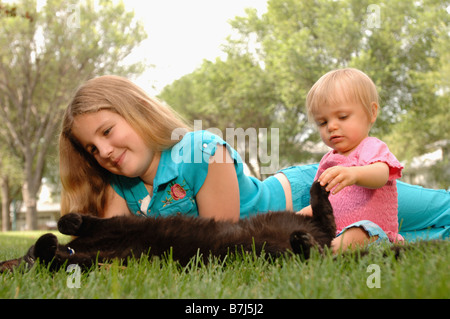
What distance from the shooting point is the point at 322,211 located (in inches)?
86.7

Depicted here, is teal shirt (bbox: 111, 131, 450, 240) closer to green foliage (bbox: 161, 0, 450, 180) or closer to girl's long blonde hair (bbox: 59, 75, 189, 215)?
girl's long blonde hair (bbox: 59, 75, 189, 215)

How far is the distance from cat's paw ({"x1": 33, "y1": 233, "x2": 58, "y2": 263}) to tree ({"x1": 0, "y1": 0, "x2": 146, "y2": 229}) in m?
14.5

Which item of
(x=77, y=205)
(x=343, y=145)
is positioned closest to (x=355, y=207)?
(x=343, y=145)

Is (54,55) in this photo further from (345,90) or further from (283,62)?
(345,90)

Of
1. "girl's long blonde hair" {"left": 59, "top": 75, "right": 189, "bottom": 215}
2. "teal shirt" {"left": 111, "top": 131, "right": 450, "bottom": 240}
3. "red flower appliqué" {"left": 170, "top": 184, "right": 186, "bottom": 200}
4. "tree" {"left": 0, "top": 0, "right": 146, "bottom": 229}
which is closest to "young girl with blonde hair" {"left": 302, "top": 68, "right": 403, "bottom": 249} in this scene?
"teal shirt" {"left": 111, "top": 131, "right": 450, "bottom": 240}

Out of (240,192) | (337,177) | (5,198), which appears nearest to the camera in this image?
(337,177)

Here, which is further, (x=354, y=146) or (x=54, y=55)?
A: (x=54, y=55)

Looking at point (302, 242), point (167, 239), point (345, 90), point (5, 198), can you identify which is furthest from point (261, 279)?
point (5, 198)

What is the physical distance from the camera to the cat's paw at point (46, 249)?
176 cm

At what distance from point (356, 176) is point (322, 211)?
0.30m

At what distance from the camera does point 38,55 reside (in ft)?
51.3

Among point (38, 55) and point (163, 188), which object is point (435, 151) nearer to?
point (38, 55)

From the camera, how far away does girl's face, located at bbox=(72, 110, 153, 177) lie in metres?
2.89

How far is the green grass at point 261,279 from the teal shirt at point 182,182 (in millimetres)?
1153
